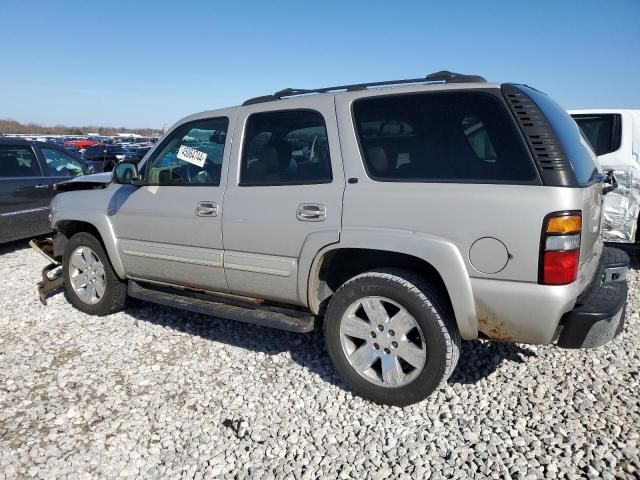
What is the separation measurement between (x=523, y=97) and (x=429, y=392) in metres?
1.77

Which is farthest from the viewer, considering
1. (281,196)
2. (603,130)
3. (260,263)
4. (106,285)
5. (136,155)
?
(136,155)

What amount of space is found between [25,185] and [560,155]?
288 inches

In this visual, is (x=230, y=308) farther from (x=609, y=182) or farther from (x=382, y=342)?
(x=609, y=182)

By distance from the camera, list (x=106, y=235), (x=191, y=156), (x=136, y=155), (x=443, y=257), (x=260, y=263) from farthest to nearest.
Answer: (x=136, y=155) → (x=106, y=235) → (x=191, y=156) → (x=260, y=263) → (x=443, y=257)

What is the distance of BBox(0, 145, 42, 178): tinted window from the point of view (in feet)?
23.0

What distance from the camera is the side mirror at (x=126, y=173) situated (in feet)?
13.1

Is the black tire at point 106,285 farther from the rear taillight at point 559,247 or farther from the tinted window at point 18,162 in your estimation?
the rear taillight at point 559,247

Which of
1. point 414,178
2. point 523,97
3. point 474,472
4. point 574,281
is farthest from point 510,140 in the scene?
point 474,472

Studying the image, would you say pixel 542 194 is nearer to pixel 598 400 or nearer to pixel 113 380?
pixel 598 400

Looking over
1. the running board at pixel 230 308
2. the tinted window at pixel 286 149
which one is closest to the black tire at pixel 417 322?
the running board at pixel 230 308

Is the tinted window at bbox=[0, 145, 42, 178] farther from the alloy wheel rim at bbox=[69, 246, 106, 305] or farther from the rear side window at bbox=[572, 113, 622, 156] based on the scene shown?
the rear side window at bbox=[572, 113, 622, 156]

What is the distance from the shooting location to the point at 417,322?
9.27 feet

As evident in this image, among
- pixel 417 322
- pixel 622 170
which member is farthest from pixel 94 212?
pixel 622 170

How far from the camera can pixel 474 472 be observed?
243 cm
